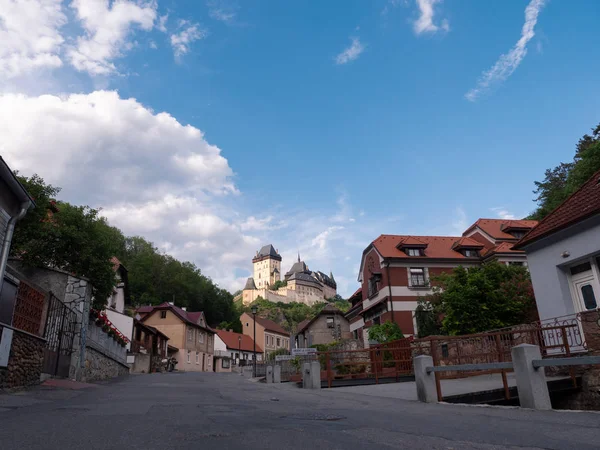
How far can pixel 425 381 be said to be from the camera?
31.3 feet

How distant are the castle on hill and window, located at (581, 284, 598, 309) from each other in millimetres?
147790

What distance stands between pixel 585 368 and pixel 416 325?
2006 cm

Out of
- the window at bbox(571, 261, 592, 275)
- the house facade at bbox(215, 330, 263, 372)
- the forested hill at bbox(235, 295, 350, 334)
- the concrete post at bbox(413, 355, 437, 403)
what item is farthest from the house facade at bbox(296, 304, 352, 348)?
the forested hill at bbox(235, 295, 350, 334)

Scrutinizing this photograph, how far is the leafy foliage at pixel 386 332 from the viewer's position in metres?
29.1

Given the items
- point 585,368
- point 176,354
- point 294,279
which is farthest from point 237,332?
point 294,279

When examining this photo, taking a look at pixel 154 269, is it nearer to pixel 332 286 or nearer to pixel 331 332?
pixel 331 332

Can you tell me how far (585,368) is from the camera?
11055 millimetres

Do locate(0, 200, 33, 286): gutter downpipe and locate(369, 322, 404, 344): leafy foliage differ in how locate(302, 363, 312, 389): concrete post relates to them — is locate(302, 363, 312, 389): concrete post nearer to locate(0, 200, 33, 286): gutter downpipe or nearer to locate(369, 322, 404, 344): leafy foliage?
locate(0, 200, 33, 286): gutter downpipe

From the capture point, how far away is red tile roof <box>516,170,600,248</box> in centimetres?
1345

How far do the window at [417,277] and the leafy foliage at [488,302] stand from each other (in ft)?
34.0

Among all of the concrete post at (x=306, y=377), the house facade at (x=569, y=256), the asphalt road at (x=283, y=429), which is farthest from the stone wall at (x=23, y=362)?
the house facade at (x=569, y=256)

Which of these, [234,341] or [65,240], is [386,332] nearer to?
[65,240]

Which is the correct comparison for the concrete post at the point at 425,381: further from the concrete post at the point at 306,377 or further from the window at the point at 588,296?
the window at the point at 588,296

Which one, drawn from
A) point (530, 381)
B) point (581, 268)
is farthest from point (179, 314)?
point (530, 381)
